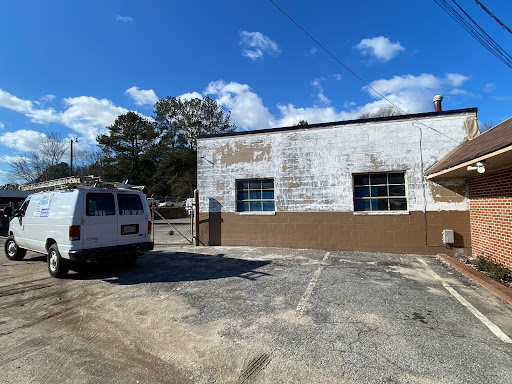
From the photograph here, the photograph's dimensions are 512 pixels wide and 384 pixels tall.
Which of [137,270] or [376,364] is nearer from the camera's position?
[376,364]

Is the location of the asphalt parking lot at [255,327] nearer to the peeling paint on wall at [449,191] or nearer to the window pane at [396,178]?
the peeling paint on wall at [449,191]

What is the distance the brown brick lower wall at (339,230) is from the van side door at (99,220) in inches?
189

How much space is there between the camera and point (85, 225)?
682 centimetres

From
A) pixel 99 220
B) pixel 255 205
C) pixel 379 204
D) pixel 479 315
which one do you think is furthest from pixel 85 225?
pixel 379 204

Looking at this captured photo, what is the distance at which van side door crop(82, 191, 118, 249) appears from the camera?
6877 mm

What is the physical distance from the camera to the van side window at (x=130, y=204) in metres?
7.65

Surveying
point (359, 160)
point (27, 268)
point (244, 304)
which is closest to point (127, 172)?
point (27, 268)

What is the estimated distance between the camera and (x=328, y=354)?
139 inches

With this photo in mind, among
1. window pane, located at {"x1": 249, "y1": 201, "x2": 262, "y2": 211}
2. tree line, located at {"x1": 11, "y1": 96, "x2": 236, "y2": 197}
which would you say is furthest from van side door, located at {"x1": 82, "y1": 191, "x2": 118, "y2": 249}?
tree line, located at {"x1": 11, "y1": 96, "x2": 236, "y2": 197}

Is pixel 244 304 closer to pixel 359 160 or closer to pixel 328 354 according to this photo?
pixel 328 354

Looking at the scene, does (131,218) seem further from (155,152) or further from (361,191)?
(155,152)

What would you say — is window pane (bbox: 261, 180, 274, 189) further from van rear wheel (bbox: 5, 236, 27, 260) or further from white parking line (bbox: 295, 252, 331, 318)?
van rear wheel (bbox: 5, 236, 27, 260)

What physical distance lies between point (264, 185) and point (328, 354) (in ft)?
27.0

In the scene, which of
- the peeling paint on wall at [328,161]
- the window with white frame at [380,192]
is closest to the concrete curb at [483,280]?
the peeling paint on wall at [328,161]
